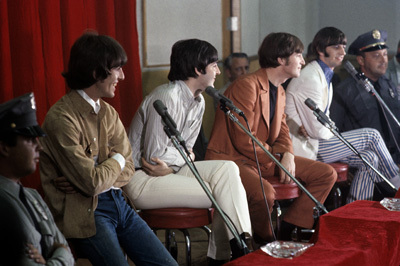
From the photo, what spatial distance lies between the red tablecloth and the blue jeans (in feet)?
1.63

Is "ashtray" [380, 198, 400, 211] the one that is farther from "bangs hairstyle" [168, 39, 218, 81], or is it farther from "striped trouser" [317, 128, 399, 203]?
"striped trouser" [317, 128, 399, 203]

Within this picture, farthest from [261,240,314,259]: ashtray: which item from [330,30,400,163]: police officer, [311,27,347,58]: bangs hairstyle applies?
[330,30,400,163]: police officer

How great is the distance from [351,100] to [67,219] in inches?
107

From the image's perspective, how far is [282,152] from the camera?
3.16 meters

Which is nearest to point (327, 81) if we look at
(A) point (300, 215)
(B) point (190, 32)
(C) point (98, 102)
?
(A) point (300, 215)

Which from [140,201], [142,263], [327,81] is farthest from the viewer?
[327,81]

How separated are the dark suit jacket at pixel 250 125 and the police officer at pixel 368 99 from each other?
105cm

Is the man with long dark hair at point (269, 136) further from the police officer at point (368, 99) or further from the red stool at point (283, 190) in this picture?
the police officer at point (368, 99)

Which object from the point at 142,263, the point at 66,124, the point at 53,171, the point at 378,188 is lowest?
the point at 378,188

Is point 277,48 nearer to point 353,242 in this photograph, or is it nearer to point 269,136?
point 269,136

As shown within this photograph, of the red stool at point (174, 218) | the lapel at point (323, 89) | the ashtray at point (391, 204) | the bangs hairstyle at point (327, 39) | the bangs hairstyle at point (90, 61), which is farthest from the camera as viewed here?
the bangs hairstyle at point (327, 39)

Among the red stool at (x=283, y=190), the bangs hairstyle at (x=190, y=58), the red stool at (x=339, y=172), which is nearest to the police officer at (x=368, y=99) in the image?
the red stool at (x=339, y=172)

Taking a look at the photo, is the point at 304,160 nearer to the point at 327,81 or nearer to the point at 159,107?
the point at 327,81

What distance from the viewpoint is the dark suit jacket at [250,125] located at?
3.02m
